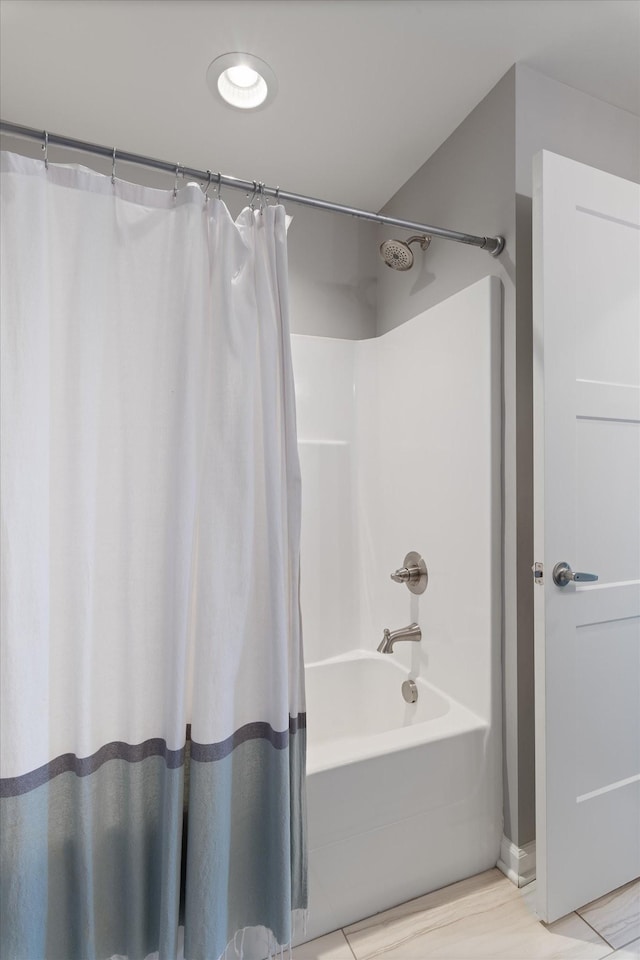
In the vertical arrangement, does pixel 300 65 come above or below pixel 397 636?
above

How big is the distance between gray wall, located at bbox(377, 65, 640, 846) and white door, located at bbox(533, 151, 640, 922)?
17 cm

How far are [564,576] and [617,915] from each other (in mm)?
932

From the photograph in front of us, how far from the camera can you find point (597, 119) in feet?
5.72

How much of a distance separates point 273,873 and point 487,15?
7.30ft

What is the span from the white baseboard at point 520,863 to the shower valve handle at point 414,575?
0.82 metres

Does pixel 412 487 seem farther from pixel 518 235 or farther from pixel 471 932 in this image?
pixel 471 932

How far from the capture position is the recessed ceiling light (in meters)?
1.55

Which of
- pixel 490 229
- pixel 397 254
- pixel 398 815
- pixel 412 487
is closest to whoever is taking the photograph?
pixel 398 815

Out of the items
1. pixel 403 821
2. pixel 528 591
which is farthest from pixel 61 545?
pixel 528 591

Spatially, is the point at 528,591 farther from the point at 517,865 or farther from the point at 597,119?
the point at 597,119

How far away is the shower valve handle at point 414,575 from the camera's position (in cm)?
194

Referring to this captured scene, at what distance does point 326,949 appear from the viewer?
1.31 m

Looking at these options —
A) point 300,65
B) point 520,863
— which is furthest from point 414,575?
point 300,65

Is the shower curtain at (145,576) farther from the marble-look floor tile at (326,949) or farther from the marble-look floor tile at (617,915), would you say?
the marble-look floor tile at (617,915)
